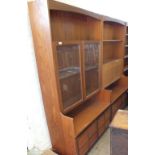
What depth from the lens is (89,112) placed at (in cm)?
244

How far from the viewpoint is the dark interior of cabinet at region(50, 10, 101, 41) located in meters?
1.96

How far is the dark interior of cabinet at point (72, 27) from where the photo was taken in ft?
6.42

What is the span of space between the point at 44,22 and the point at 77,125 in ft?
4.37

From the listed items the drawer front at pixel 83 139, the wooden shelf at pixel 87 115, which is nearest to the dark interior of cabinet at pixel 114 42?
the wooden shelf at pixel 87 115

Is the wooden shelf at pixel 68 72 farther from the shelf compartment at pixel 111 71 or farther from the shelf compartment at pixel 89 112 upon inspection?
the shelf compartment at pixel 111 71

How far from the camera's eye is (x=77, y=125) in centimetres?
206

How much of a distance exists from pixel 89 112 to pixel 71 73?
0.78 m

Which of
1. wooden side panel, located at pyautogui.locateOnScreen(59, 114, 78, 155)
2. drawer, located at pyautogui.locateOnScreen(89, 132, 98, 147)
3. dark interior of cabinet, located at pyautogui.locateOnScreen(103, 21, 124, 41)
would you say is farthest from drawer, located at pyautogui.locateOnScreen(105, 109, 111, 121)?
dark interior of cabinet, located at pyautogui.locateOnScreen(103, 21, 124, 41)

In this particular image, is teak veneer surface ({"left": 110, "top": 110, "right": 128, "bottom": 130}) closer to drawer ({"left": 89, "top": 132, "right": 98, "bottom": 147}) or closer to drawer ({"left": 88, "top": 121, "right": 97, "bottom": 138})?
drawer ({"left": 88, "top": 121, "right": 97, "bottom": 138})

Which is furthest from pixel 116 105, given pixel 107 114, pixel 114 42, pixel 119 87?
pixel 114 42

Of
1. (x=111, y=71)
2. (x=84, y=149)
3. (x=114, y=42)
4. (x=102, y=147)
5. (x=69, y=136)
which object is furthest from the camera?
(x=114, y=42)

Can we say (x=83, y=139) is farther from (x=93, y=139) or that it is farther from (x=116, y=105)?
(x=116, y=105)
